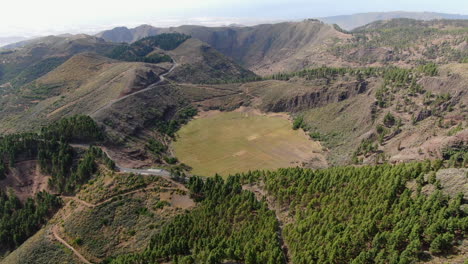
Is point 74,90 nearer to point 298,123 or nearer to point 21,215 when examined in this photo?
point 21,215

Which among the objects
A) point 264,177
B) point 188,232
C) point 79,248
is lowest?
point 79,248

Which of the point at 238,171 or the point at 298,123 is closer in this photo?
the point at 238,171

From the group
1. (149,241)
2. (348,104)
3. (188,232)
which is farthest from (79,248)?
(348,104)

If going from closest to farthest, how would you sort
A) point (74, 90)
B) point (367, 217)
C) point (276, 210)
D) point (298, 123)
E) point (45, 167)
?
point (367, 217)
point (276, 210)
point (45, 167)
point (298, 123)
point (74, 90)

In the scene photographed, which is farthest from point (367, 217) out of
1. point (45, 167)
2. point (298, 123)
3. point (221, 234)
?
point (45, 167)

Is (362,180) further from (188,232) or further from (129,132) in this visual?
(129,132)

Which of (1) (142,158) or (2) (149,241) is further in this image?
(1) (142,158)

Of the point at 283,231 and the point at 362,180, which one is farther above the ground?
the point at 362,180
